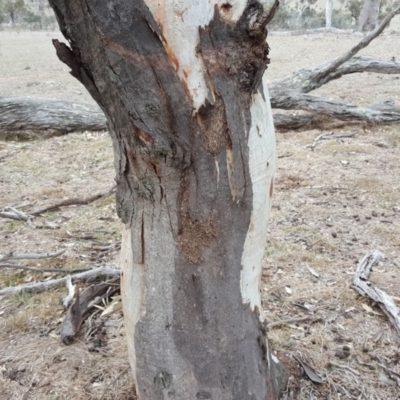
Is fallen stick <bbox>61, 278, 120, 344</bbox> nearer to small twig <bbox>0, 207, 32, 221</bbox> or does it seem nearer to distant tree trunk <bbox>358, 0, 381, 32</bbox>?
small twig <bbox>0, 207, 32, 221</bbox>

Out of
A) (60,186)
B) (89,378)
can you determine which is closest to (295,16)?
(60,186)

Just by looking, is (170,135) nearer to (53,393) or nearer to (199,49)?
(199,49)

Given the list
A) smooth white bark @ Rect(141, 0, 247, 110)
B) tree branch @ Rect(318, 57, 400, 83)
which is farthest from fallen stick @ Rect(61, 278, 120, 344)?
tree branch @ Rect(318, 57, 400, 83)

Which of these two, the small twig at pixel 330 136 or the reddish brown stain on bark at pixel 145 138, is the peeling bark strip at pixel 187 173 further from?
the small twig at pixel 330 136

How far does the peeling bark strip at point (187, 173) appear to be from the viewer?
3.96ft

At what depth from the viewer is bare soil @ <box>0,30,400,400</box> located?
210 centimetres

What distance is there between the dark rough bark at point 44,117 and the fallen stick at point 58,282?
3475 mm

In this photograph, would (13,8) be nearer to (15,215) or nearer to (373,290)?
(15,215)

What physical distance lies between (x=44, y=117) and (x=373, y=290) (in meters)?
4.57

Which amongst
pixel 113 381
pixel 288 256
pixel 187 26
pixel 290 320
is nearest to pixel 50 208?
pixel 288 256

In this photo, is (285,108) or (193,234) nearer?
(193,234)

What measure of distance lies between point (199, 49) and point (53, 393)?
4.90 ft

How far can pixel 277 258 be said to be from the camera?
9.92 ft

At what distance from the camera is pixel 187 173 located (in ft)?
4.42
